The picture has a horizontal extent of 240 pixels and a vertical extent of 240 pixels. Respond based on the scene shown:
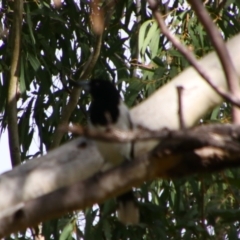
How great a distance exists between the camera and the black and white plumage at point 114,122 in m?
2.45

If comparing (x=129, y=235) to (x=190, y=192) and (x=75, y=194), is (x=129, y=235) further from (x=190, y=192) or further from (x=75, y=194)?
(x=75, y=194)

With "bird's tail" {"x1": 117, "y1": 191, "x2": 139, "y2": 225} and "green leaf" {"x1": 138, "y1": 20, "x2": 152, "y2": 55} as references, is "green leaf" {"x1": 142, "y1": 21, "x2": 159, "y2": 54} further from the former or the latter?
"bird's tail" {"x1": 117, "y1": 191, "x2": 139, "y2": 225}

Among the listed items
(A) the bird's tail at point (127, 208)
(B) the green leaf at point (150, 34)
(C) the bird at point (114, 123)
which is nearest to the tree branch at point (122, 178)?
(C) the bird at point (114, 123)

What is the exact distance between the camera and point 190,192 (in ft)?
12.3

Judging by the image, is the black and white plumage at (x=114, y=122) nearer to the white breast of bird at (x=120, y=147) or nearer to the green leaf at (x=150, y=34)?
the white breast of bird at (x=120, y=147)

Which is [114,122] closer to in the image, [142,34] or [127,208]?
[127,208]

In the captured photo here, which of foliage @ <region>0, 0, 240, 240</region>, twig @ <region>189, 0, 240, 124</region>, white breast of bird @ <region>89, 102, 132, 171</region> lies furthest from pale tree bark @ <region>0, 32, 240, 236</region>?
foliage @ <region>0, 0, 240, 240</region>

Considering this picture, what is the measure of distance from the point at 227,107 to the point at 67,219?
0.84 meters

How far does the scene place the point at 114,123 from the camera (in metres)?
2.52

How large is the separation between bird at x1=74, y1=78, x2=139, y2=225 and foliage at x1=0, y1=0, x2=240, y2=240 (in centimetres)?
52

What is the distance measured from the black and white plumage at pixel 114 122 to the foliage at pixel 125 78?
52 cm

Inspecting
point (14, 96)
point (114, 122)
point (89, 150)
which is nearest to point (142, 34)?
point (14, 96)

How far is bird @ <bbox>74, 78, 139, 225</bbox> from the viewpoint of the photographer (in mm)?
2441

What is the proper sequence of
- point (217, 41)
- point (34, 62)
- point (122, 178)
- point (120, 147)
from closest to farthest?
point (217, 41)
point (122, 178)
point (120, 147)
point (34, 62)
